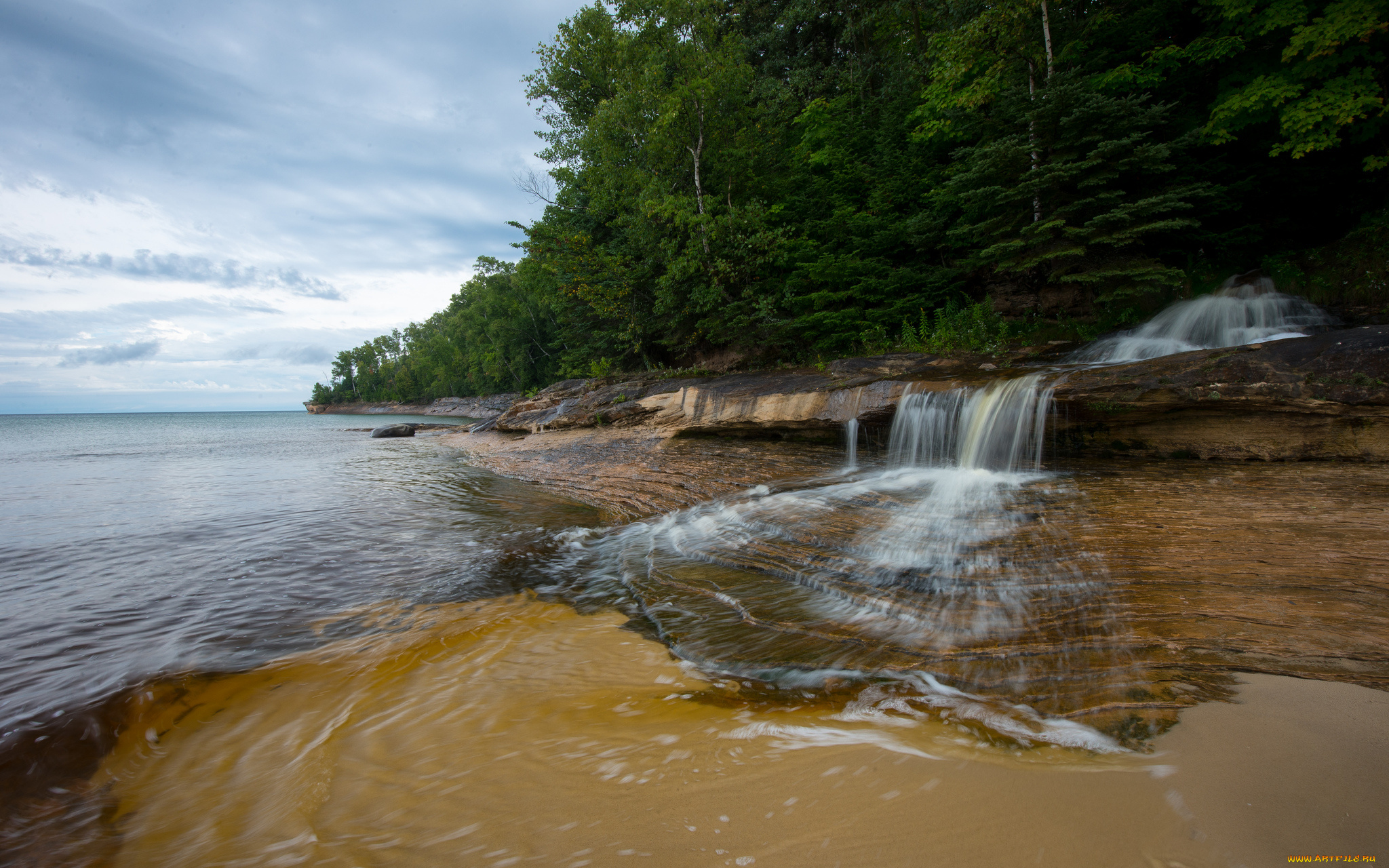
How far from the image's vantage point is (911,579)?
4.16m

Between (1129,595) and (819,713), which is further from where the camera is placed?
(1129,595)

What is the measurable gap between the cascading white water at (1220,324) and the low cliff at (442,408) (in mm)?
35402

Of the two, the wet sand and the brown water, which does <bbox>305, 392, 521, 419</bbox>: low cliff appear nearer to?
the brown water

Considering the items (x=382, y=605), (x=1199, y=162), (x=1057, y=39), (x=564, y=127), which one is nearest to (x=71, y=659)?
(x=382, y=605)

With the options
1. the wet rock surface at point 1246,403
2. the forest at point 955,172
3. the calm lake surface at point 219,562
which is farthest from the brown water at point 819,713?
the forest at point 955,172

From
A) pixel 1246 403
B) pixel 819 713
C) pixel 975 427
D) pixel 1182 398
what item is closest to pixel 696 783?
pixel 819 713

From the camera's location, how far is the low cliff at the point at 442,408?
49.9 m

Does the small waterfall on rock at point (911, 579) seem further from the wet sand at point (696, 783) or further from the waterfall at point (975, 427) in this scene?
the wet sand at point (696, 783)

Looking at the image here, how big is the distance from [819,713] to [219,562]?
681cm

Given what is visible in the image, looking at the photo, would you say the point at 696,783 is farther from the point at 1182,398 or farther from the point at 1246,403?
the point at 1246,403

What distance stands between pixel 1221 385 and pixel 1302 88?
7906mm

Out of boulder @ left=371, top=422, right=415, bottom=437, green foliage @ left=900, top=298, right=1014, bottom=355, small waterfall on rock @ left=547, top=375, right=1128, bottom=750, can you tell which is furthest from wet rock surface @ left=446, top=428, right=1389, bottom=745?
boulder @ left=371, top=422, right=415, bottom=437

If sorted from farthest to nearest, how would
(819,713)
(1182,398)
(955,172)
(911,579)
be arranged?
(955,172), (1182,398), (911,579), (819,713)

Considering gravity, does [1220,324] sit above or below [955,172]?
below
